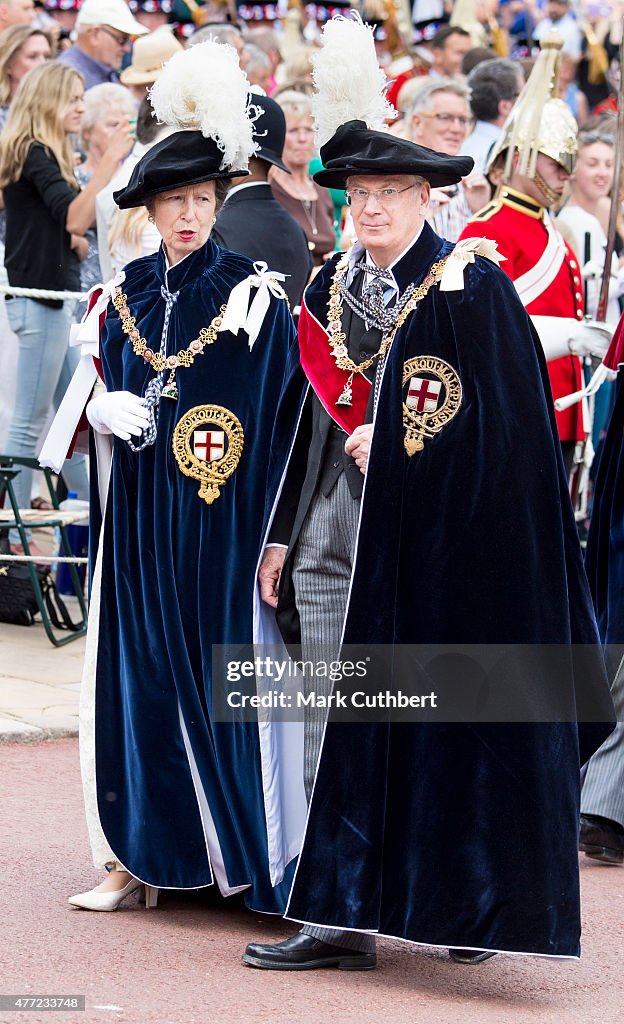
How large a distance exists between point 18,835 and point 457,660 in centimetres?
197

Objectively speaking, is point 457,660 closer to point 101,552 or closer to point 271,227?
point 101,552

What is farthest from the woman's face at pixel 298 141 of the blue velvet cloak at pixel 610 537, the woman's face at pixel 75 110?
the blue velvet cloak at pixel 610 537

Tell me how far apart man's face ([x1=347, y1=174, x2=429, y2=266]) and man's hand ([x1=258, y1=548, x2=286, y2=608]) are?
2.76 ft

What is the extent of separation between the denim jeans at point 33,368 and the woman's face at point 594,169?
3241 millimetres

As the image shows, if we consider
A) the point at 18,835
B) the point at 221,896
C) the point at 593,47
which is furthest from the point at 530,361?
the point at 593,47

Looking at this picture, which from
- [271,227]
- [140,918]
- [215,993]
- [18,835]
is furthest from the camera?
[271,227]

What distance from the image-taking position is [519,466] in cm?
442

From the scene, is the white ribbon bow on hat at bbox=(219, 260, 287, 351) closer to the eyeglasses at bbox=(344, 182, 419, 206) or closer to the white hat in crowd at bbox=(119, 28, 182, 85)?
the eyeglasses at bbox=(344, 182, 419, 206)

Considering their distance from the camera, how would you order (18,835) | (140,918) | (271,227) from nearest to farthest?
(140,918) < (18,835) < (271,227)

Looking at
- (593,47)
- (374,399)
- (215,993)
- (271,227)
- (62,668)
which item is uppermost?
(593,47)

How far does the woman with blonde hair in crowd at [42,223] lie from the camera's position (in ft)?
27.9

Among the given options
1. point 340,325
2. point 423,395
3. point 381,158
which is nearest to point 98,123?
point 340,325

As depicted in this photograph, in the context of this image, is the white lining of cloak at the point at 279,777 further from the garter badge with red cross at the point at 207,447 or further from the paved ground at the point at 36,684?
the paved ground at the point at 36,684

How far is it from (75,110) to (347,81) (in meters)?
4.22
